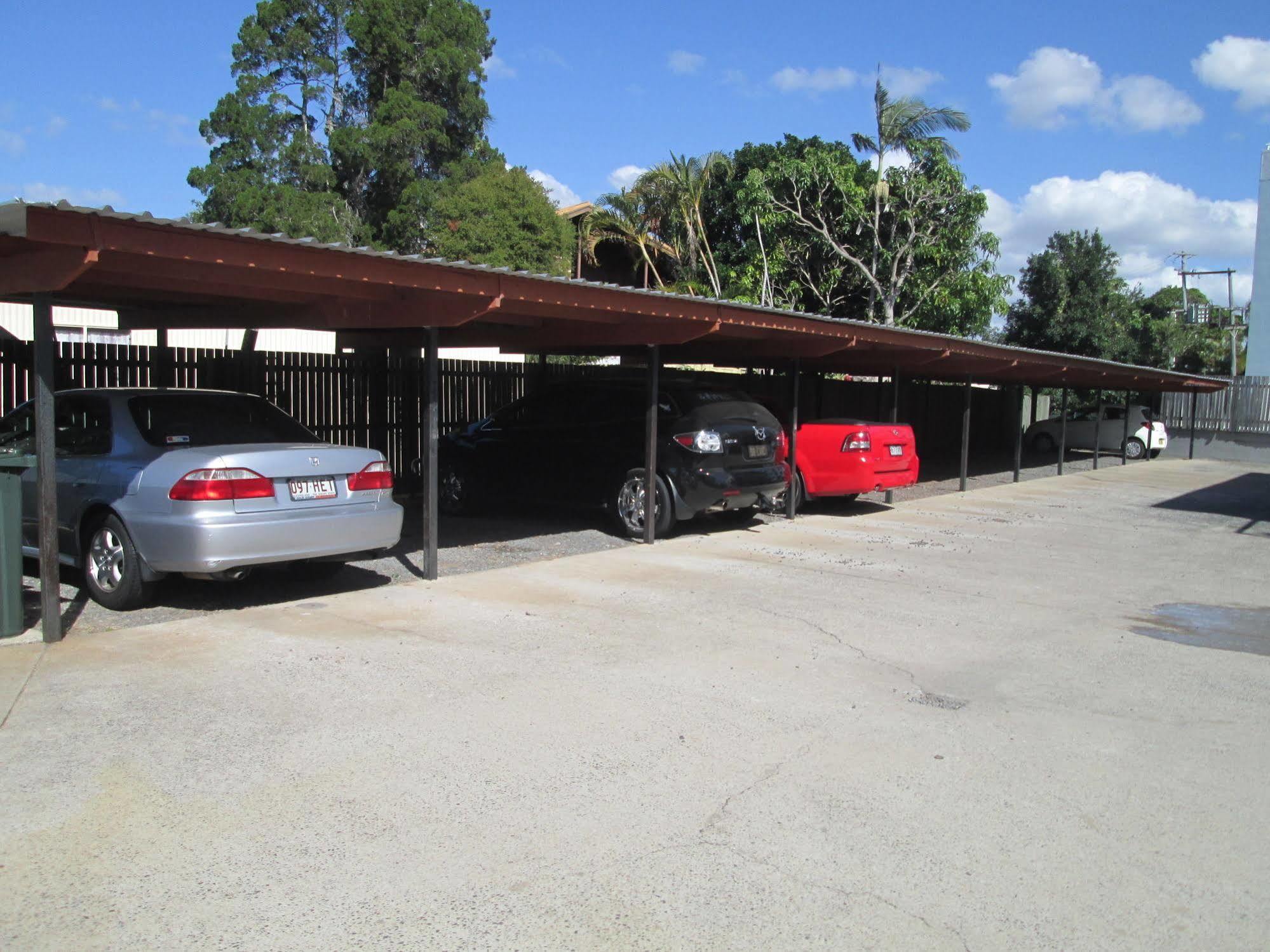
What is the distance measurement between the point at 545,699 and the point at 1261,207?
118 ft

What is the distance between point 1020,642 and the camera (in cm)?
748

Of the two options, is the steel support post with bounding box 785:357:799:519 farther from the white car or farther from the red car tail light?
the white car

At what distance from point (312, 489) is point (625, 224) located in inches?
1096

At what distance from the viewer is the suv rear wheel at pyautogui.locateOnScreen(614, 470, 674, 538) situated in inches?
450

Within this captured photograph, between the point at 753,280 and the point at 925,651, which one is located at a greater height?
the point at 753,280

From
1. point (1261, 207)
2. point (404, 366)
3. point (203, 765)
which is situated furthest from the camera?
point (1261, 207)

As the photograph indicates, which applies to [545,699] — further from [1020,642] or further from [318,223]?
[318,223]

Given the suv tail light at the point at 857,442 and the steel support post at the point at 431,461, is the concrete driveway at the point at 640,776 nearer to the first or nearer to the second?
the steel support post at the point at 431,461

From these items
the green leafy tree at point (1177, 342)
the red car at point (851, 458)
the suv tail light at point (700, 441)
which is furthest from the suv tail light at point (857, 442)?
the green leafy tree at point (1177, 342)

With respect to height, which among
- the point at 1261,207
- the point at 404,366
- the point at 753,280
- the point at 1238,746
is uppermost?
the point at 1261,207

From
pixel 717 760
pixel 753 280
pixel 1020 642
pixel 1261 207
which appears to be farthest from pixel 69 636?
pixel 1261 207

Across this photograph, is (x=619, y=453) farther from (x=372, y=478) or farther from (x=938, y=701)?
(x=938, y=701)

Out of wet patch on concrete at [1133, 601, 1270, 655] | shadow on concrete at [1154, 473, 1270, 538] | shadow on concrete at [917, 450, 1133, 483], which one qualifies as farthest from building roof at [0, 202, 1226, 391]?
shadow on concrete at [917, 450, 1133, 483]

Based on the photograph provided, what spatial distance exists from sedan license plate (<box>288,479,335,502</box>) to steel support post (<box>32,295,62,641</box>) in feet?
4.90
